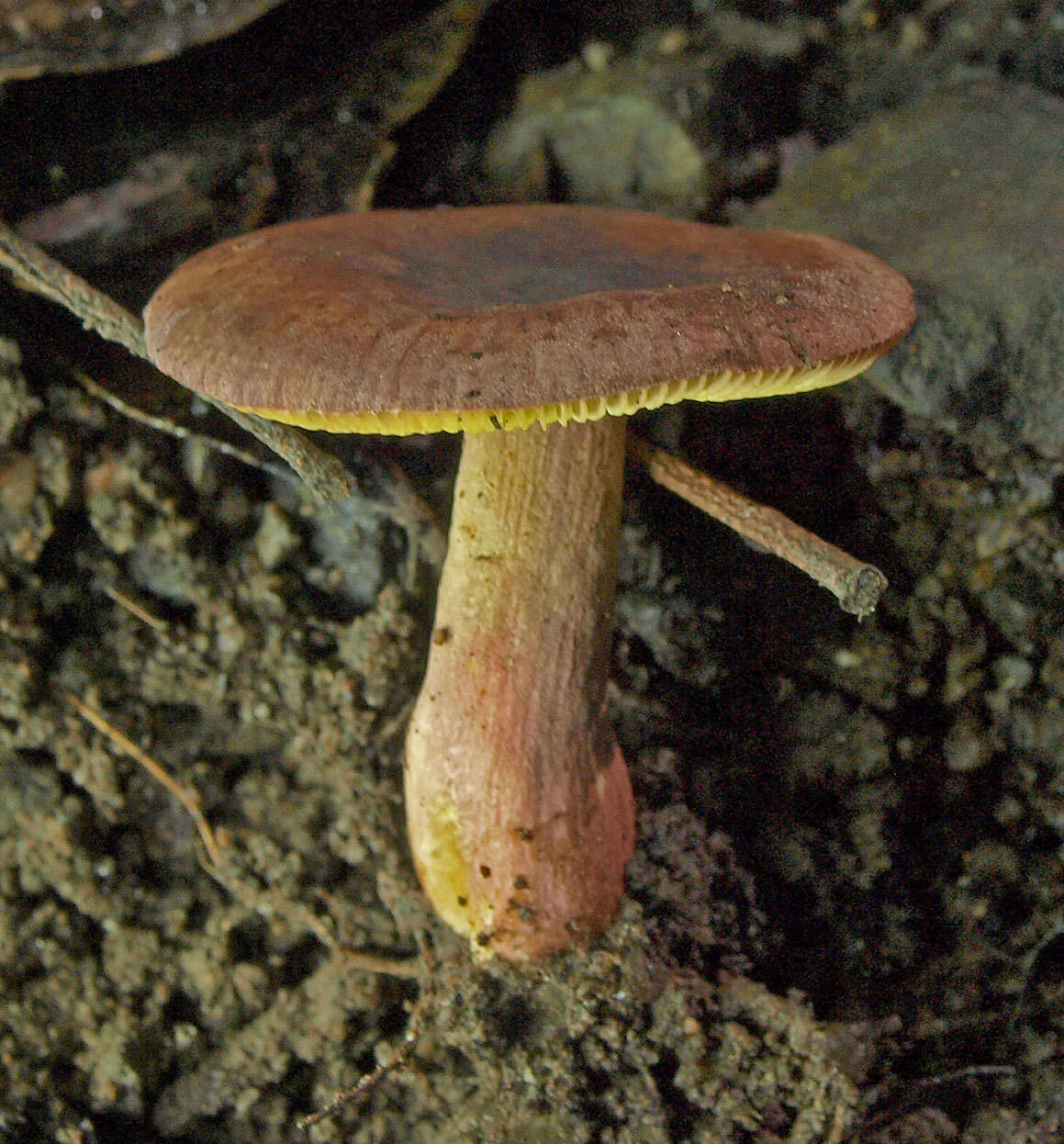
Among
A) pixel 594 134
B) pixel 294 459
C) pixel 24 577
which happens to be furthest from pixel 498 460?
pixel 594 134

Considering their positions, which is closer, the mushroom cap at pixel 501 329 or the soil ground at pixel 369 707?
the mushroom cap at pixel 501 329

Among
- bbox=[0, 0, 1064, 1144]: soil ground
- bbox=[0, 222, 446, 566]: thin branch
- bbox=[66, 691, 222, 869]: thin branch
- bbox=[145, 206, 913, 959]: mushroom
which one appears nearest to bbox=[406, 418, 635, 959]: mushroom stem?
bbox=[145, 206, 913, 959]: mushroom

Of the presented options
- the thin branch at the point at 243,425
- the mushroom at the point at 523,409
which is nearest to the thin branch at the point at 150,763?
the mushroom at the point at 523,409

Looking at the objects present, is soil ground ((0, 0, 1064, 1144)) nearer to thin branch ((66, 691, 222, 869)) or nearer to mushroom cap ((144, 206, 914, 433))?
thin branch ((66, 691, 222, 869))

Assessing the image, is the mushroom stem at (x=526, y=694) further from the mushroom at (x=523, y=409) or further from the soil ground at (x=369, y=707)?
the soil ground at (x=369, y=707)

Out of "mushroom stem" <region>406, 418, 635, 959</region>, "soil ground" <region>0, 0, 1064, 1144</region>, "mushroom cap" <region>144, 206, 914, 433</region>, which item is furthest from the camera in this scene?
"soil ground" <region>0, 0, 1064, 1144</region>

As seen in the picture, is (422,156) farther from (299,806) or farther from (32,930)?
(32,930)
